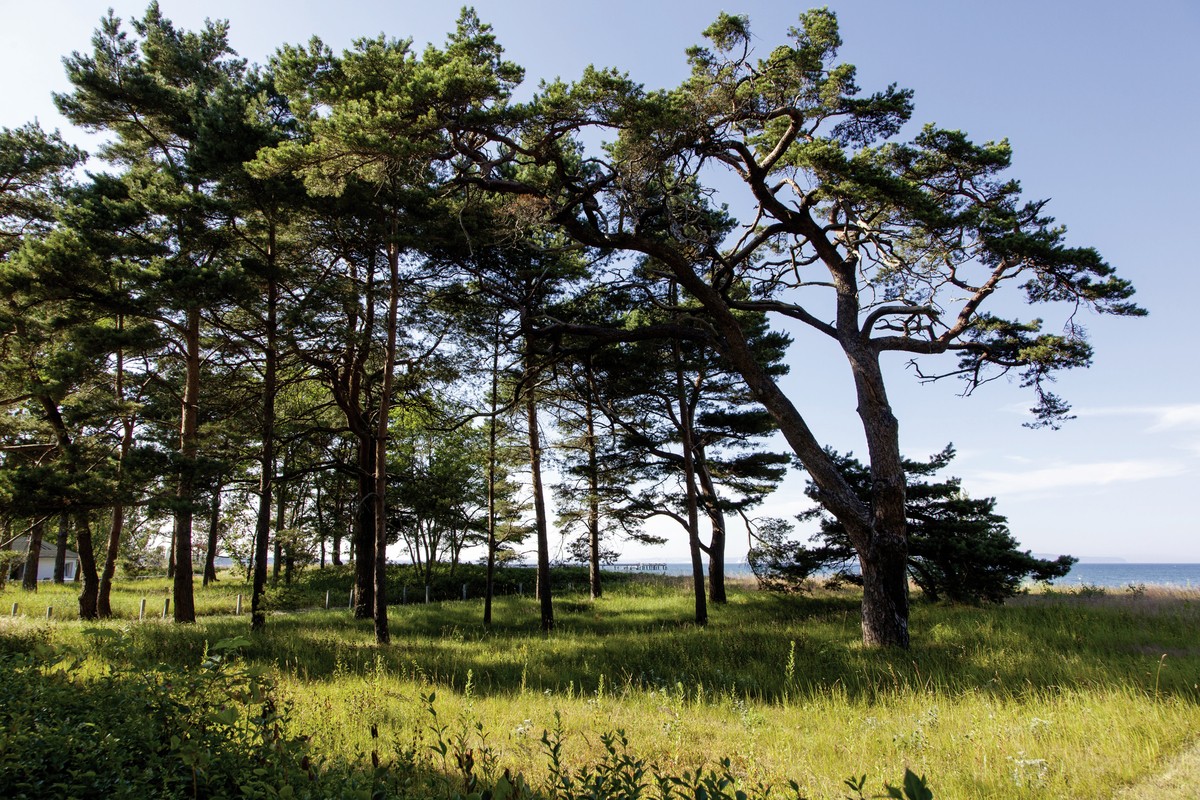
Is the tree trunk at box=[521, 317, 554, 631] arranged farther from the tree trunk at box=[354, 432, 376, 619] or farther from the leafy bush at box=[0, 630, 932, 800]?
the leafy bush at box=[0, 630, 932, 800]

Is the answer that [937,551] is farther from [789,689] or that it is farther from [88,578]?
[88,578]

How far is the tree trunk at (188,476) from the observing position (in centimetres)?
1242

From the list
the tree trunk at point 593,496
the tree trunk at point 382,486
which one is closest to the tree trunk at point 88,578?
the tree trunk at point 382,486

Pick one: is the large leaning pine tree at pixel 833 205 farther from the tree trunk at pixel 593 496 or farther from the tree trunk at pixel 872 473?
the tree trunk at pixel 593 496

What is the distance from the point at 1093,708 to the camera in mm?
6270

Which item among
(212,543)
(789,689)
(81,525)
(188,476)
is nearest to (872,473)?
(789,689)

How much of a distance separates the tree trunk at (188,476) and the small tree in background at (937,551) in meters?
14.0

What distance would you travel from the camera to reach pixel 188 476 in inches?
490

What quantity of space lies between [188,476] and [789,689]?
12056 millimetres

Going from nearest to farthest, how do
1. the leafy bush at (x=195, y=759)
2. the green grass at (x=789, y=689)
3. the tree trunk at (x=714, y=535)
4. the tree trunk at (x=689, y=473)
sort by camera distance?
the leafy bush at (x=195, y=759) < the green grass at (x=789, y=689) < the tree trunk at (x=689, y=473) < the tree trunk at (x=714, y=535)

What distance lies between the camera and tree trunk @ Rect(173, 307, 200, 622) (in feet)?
40.8

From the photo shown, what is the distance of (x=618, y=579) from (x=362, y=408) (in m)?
14.1

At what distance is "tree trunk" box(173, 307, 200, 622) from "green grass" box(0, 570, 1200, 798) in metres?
1.59

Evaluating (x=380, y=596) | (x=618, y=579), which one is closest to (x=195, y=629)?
(x=380, y=596)
